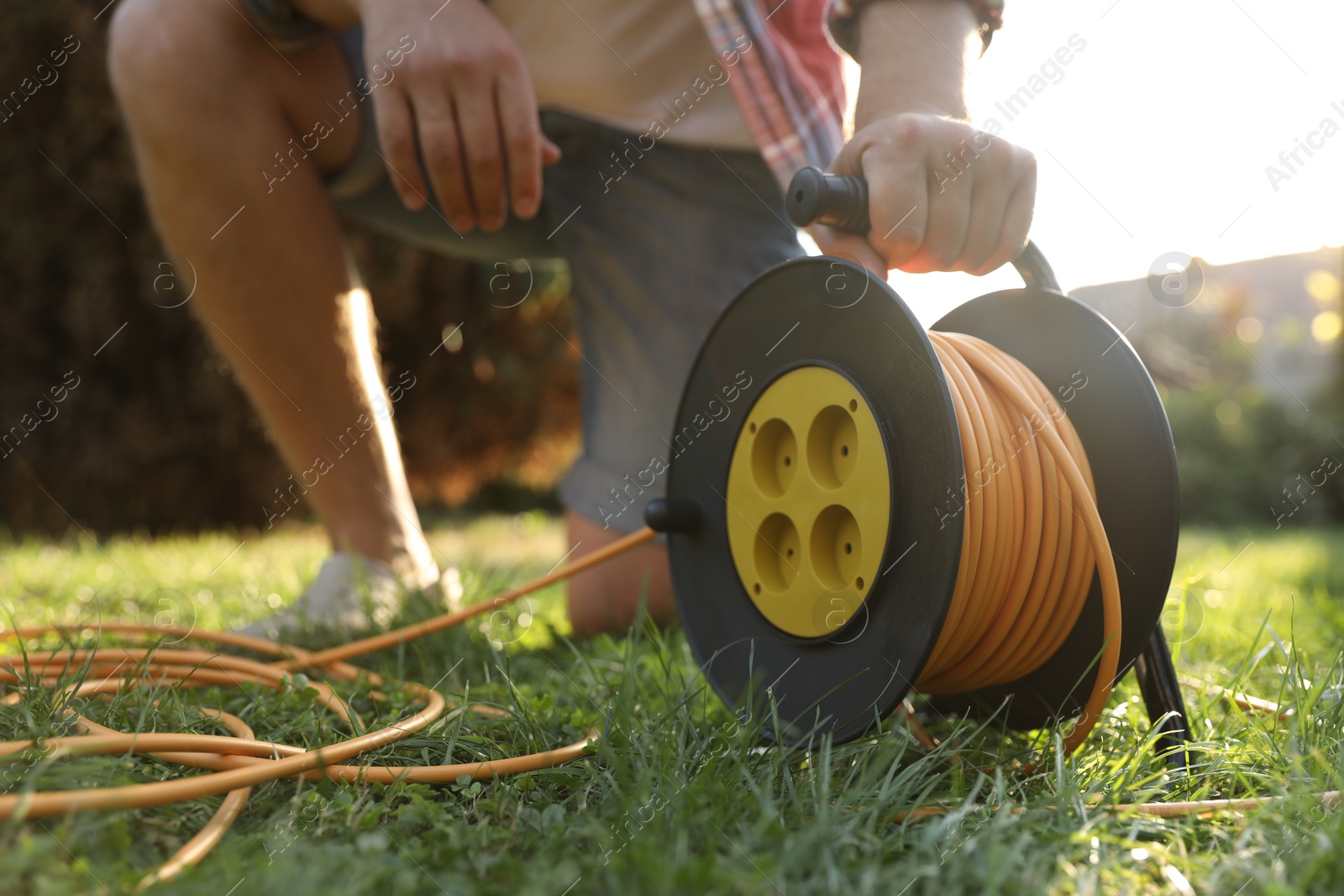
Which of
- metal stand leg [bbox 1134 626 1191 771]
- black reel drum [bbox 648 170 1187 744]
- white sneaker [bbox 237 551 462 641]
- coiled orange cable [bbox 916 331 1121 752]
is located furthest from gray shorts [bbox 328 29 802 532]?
metal stand leg [bbox 1134 626 1191 771]

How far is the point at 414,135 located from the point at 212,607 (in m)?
1.40

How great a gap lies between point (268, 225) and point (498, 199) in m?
0.78

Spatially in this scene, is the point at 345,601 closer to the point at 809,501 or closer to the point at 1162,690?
the point at 809,501

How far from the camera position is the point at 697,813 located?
92 centimetres

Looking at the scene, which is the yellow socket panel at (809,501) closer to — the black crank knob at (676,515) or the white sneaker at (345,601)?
the black crank knob at (676,515)

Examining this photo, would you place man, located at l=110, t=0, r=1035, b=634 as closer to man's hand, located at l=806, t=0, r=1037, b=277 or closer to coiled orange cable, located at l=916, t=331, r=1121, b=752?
man's hand, located at l=806, t=0, r=1037, b=277

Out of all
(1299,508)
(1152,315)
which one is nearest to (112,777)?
(1299,508)

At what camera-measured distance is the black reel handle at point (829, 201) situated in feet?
3.95

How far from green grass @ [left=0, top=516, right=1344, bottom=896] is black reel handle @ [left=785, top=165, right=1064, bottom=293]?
0.60 m

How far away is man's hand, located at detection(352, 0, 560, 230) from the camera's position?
1535 mm

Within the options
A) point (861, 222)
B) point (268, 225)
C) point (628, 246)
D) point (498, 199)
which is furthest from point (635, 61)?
point (861, 222)

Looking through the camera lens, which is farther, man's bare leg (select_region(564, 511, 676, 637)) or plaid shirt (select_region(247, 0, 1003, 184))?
man's bare leg (select_region(564, 511, 676, 637))

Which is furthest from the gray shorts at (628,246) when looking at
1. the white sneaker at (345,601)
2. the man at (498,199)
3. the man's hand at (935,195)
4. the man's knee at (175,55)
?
the man's hand at (935,195)

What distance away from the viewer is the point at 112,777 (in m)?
0.92
